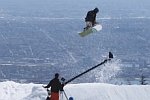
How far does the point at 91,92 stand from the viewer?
18062 mm

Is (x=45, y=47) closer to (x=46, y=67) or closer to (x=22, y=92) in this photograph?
(x=46, y=67)

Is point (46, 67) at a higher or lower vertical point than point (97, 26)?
lower

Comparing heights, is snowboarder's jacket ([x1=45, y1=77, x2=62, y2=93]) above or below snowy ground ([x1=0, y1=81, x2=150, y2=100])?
above

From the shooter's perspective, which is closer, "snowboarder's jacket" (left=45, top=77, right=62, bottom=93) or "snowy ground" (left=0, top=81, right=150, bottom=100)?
"snowboarder's jacket" (left=45, top=77, right=62, bottom=93)

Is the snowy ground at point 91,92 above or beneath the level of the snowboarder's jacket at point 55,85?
beneath

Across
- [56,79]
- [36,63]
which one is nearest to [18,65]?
[36,63]

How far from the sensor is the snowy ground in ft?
57.5

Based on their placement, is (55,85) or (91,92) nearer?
(55,85)

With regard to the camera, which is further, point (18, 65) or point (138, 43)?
point (138, 43)

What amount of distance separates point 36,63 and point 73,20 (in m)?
72.4

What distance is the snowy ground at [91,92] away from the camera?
1753cm

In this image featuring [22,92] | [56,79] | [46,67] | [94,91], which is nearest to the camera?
[56,79]

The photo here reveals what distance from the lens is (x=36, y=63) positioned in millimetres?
73188

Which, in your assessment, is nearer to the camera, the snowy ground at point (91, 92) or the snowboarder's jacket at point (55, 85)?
the snowboarder's jacket at point (55, 85)
